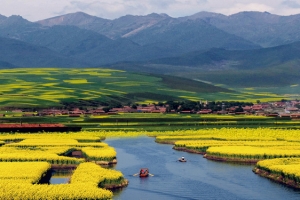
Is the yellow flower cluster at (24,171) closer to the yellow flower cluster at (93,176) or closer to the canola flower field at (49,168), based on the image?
the canola flower field at (49,168)

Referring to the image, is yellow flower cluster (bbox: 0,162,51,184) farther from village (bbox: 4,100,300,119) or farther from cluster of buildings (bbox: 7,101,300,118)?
village (bbox: 4,100,300,119)

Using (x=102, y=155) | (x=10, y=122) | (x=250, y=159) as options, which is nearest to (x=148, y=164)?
(x=102, y=155)

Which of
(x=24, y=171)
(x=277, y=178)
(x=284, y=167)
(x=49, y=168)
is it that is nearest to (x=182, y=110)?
(x=49, y=168)

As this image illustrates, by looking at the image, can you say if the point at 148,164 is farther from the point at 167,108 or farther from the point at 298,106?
the point at 298,106

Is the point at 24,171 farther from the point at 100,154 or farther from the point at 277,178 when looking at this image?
the point at 277,178

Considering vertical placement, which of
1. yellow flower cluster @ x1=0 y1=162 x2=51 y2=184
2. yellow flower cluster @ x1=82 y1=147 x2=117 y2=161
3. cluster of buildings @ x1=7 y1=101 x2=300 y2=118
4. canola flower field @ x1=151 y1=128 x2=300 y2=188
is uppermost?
cluster of buildings @ x1=7 y1=101 x2=300 y2=118

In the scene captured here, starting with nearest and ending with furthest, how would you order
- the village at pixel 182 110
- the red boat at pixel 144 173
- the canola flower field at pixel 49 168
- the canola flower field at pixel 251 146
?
the canola flower field at pixel 49 168
the canola flower field at pixel 251 146
the red boat at pixel 144 173
the village at pixel 182 110

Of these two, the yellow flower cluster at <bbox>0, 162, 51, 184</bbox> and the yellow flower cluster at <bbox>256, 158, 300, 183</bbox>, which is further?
the yellow flower cluster at <bbox>256, 158, 300, 183</bbox>

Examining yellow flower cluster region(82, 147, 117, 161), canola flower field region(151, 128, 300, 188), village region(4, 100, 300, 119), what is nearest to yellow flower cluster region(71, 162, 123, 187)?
yellow flower cluster region(82, 147, 117, 161)

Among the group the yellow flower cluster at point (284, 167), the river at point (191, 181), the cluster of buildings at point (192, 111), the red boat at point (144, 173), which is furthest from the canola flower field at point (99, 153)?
the cluster of buildings at point (192, 111)
